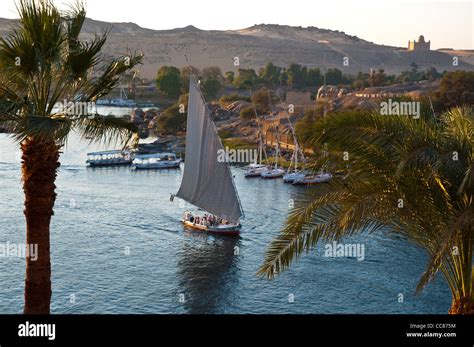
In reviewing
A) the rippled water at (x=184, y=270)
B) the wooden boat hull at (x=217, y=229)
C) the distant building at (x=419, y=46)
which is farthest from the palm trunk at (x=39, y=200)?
the distant building at (x=419, y=46)

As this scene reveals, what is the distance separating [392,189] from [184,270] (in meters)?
14.1

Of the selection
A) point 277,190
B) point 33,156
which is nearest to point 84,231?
point 277,190

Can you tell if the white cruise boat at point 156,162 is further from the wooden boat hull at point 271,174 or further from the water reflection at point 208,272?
the water reflection at point 208,272

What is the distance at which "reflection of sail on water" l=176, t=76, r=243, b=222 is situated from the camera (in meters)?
24.0

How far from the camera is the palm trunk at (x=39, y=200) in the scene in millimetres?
4629

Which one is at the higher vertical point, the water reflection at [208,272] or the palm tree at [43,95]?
the palm tree at [43,95]

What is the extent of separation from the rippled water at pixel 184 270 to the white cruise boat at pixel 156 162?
11.0 m

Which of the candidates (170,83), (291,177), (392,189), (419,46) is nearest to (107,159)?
(291,177)

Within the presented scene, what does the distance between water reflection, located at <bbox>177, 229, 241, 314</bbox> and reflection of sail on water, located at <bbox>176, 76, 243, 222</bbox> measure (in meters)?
1.65

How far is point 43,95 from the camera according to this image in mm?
4766

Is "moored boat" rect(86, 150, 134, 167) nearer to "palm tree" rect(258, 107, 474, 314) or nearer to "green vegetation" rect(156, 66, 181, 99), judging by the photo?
"palm tree" rect(258, 107, 474, 314)

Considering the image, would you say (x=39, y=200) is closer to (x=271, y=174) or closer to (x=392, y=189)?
(x=392, y=189)
